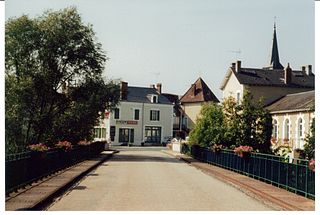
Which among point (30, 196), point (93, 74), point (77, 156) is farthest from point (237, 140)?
point (30, 196)

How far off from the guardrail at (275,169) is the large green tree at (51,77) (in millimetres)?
9682

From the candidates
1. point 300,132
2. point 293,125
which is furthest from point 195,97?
point 300,132

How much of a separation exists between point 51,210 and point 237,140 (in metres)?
15.3

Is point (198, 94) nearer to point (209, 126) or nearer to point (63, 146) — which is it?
point (209, 126)

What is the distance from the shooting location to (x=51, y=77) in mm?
27656

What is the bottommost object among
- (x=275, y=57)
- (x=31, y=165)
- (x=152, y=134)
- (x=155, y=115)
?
(x=31, y=165)

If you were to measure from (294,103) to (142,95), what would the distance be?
3299cm

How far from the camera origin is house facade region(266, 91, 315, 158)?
3042 centimetres

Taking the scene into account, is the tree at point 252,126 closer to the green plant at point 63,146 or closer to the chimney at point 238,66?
the green plant at point 63,146

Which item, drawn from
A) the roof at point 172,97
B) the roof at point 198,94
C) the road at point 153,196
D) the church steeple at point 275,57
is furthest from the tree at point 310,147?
the roof at point 172,97

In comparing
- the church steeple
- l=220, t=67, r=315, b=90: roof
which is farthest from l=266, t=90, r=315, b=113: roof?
the church steeple

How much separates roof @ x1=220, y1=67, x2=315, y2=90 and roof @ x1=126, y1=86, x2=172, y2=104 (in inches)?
877
